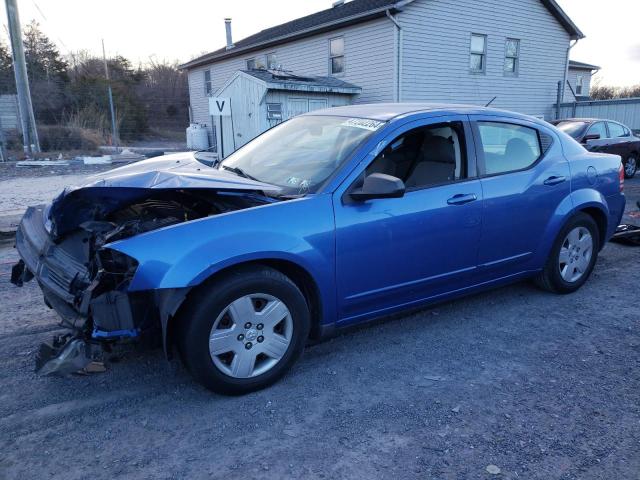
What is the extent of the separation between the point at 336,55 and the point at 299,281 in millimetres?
16308

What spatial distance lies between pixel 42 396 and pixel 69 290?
671 mm

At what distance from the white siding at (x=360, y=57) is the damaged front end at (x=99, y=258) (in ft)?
44.8

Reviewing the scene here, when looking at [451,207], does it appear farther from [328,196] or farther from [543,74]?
[543,74]

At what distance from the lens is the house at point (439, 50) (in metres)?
16.0

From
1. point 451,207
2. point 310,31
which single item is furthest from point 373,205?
point 310,31

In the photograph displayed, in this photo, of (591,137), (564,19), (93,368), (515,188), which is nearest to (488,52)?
(564,19)

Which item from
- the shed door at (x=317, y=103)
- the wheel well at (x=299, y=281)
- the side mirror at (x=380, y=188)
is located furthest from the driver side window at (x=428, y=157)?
the shed door at (x=317, y=103)

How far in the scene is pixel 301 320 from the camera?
308 cm

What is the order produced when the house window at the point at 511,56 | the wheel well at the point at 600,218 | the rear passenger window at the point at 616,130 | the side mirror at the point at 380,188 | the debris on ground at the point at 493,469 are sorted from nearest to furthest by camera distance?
the debris on ground at the point at 493,469 → the side mirror at the point at 380,188 → the wheel well at the point at 600,218 → the rear passenger window at the point at 616,130 → the house window at the point at 511,56

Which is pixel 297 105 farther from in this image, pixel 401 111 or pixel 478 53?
pixel 401 111

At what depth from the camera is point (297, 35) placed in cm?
1900

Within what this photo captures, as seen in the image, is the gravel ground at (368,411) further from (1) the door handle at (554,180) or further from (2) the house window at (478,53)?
(2) the house window at (478,53)

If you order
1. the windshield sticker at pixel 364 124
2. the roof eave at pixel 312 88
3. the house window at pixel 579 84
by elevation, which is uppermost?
the house window at pixel 579 84

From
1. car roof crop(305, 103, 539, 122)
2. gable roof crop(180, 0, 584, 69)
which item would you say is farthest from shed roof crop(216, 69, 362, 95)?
car roof crop(305, 103, 539, 122)
